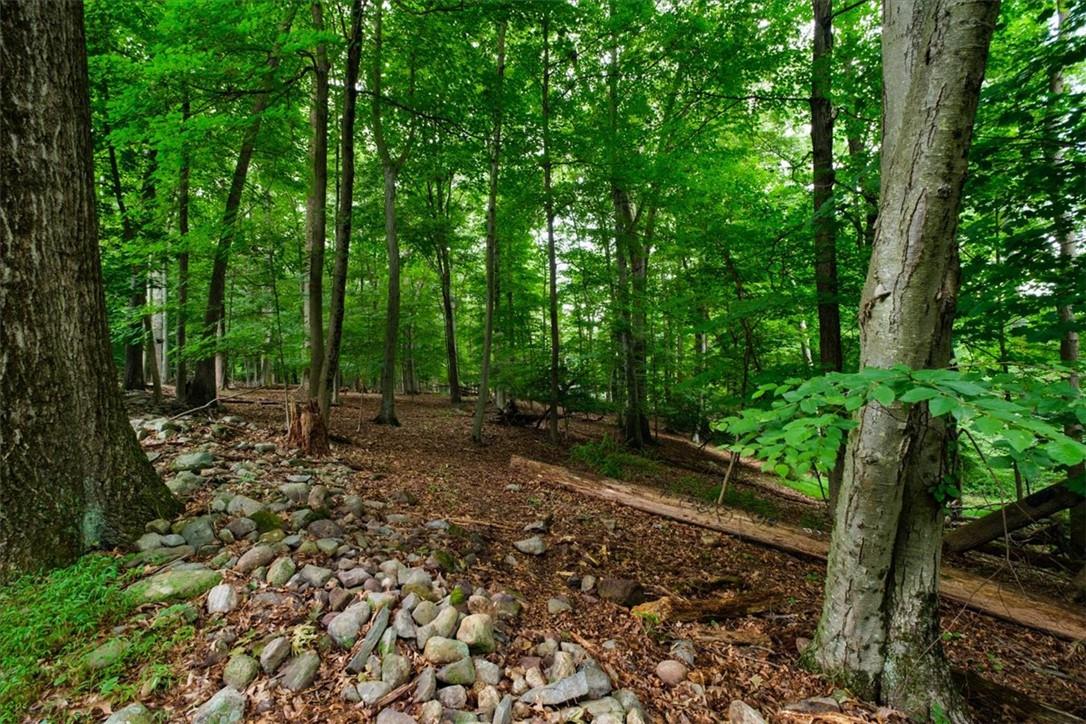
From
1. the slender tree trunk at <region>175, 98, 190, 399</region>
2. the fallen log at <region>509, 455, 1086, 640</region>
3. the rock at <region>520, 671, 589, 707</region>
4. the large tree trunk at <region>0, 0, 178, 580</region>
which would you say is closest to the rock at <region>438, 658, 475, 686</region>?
the rock at <region>520, 671, 589, 707</region>

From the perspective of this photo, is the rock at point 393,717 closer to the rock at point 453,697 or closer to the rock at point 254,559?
the rock at point 453,697

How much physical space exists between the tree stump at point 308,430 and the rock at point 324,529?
243cm

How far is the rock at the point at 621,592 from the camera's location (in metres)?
3.16

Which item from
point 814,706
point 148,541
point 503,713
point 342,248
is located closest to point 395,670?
point 503,713

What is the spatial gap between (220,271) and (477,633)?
7479 mm

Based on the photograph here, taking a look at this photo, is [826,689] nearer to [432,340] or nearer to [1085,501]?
[1085,501]

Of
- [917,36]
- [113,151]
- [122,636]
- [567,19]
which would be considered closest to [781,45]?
[567,19]

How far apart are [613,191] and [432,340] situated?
1003 cm

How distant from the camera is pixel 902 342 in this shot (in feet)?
6.89

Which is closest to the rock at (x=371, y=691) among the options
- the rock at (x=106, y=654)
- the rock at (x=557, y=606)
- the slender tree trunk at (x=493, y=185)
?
the rock at (x=106, y=654)

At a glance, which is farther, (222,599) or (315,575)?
(315,575)

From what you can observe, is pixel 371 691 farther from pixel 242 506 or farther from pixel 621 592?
pixel 242 506

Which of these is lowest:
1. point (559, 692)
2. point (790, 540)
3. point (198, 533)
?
point (790, 540)

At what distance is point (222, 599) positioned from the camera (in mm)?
2270
